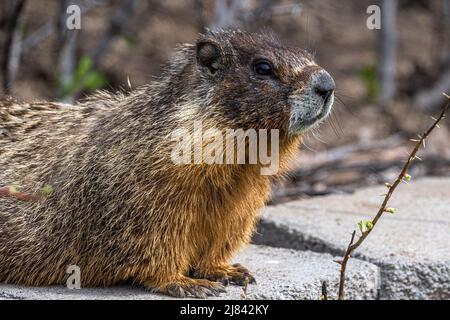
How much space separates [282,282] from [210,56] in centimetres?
125

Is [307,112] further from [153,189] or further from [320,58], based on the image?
[320,58]

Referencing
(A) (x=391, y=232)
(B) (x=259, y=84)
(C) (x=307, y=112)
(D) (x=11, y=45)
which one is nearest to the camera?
(C) (x=307, y=112)

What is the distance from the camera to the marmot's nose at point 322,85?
463 centimetres

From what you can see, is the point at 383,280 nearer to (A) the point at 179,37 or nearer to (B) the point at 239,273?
(B) the point at 239,273

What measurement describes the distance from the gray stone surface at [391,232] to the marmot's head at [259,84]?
1268 mm

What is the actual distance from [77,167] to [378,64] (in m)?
6.23

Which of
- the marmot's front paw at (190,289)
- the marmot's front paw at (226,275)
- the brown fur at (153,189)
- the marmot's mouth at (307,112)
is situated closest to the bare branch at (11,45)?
the brown fur at (153,189)

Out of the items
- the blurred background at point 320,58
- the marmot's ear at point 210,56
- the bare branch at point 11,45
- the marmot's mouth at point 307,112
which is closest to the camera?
the marmot's mouth at point 307,112

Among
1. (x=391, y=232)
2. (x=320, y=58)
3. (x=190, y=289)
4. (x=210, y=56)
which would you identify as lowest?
(x=190, y=289)

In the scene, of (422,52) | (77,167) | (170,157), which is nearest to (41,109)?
(77,167)

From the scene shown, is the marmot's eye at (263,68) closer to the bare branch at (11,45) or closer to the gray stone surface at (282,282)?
the gray stone surface at (282,282)

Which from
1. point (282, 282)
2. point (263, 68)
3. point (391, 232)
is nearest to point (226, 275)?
point (282, 282)

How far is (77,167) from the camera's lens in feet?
16.4

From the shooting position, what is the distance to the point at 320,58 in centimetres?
1157
